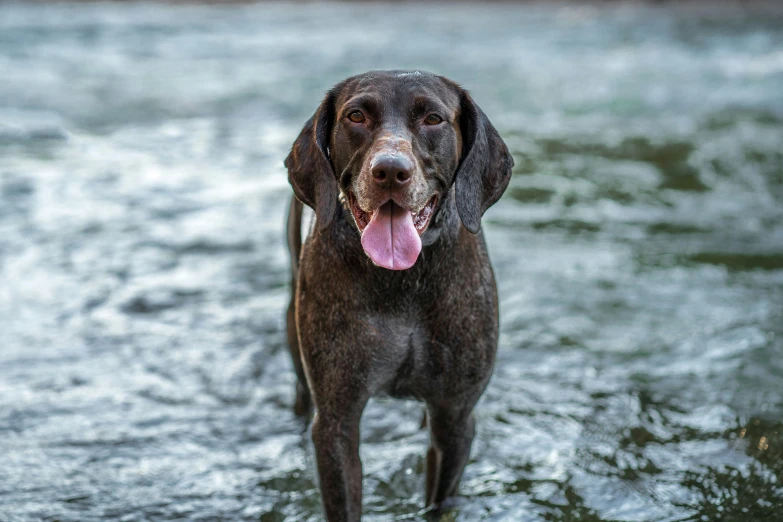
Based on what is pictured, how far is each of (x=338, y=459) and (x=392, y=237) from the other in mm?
909

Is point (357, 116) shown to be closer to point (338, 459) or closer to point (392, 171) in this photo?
point (392, 171)

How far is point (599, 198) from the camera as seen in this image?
887 cm

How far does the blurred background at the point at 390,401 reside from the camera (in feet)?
14.3

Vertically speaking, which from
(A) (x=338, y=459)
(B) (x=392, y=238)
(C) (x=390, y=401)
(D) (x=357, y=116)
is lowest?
(C) (x=390, y=401)

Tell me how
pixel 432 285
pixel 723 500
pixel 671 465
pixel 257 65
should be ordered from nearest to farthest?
pixel 432 285, pixel 723 500, pixel 671 465, pixel 257 65

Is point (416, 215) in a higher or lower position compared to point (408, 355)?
higher

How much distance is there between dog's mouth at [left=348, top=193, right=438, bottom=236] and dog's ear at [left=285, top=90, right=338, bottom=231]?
0.08m

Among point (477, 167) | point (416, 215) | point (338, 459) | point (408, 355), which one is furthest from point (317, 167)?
point (338, 459)

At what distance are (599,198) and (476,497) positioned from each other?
16.9 ft

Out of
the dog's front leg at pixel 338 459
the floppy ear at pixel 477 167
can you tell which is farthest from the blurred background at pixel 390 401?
the floppy ear at pixel 477 167

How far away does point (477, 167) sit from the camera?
10.7 ft

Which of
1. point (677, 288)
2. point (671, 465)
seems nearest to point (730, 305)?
point (677, 288)

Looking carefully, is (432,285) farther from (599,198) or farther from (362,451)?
(599,198)

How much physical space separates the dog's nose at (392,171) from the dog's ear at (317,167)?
325 mm
